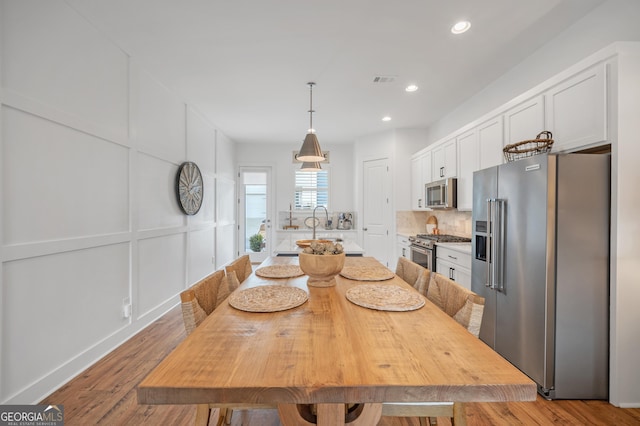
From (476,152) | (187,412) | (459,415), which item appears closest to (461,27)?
→ (476,152)

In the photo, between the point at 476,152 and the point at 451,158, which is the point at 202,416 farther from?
the point at 451,158

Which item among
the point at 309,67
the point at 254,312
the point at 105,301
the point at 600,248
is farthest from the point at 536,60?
the point at 105,301

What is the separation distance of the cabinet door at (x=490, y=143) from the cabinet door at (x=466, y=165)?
11 cm

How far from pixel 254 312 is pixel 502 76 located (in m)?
3.58

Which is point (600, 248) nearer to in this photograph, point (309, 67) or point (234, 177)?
point (309, 67)

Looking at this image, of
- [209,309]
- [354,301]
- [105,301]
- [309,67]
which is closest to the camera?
[354,301]

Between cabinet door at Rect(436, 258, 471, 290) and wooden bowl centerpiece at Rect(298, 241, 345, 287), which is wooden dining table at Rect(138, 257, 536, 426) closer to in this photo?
wooden bowl centerpiece at Rect(298, 241, 345, 287)

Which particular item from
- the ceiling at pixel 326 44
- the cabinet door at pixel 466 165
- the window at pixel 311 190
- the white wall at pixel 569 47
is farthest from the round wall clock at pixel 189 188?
the white wall at pixel 569 47

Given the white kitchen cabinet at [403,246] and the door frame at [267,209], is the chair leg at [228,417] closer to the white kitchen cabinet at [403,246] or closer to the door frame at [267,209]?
the white kitchen cabinet at [403,246]

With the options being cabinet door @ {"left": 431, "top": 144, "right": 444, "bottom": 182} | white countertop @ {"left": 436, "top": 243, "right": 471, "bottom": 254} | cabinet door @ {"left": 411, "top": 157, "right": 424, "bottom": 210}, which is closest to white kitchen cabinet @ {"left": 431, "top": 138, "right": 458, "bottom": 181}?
cabinet door @ {"left": 431, "top": 144, "right": 444, "bottom": 182}

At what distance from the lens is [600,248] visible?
6.06 feet

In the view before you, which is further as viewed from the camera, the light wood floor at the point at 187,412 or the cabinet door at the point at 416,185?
the cabinet door at the point at 416,185

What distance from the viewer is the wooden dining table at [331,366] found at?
734 millimetres

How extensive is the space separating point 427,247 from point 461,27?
243cm
